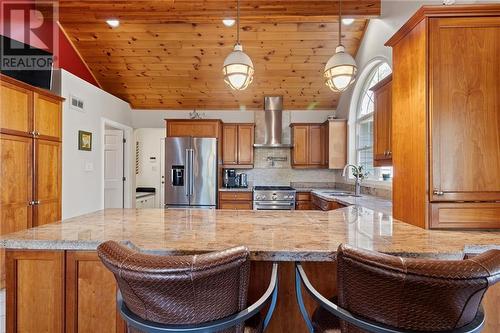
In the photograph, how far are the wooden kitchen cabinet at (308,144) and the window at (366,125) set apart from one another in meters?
0.73

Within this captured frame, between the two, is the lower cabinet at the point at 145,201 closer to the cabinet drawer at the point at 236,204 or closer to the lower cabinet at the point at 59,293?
the cabinet drawer at the point at 236,204

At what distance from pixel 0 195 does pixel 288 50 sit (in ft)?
13.3

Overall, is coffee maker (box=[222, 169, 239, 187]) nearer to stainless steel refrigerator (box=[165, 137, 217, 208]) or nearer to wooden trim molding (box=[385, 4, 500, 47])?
stainless steel refrigerator (box=[165, 137, 217, 208])

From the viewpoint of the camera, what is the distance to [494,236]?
1.42 m

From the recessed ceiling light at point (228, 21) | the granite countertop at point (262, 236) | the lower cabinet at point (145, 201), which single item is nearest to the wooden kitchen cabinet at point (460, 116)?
the granite countertop at point (262, 236)

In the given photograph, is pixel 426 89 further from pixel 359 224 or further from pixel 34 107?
pixel 34 107

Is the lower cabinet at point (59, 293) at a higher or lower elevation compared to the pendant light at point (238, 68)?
lower

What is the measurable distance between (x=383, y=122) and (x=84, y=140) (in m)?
3.78

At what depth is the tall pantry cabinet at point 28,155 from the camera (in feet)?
8.86

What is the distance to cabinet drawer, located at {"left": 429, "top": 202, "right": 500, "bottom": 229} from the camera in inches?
61.2

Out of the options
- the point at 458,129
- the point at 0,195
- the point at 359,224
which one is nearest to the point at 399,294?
the point at 359,224

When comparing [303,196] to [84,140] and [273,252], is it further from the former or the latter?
[273,252]

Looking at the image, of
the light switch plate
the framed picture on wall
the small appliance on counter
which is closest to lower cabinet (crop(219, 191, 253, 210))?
the small appliance on counter

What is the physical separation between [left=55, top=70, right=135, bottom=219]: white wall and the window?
403 centimetres
